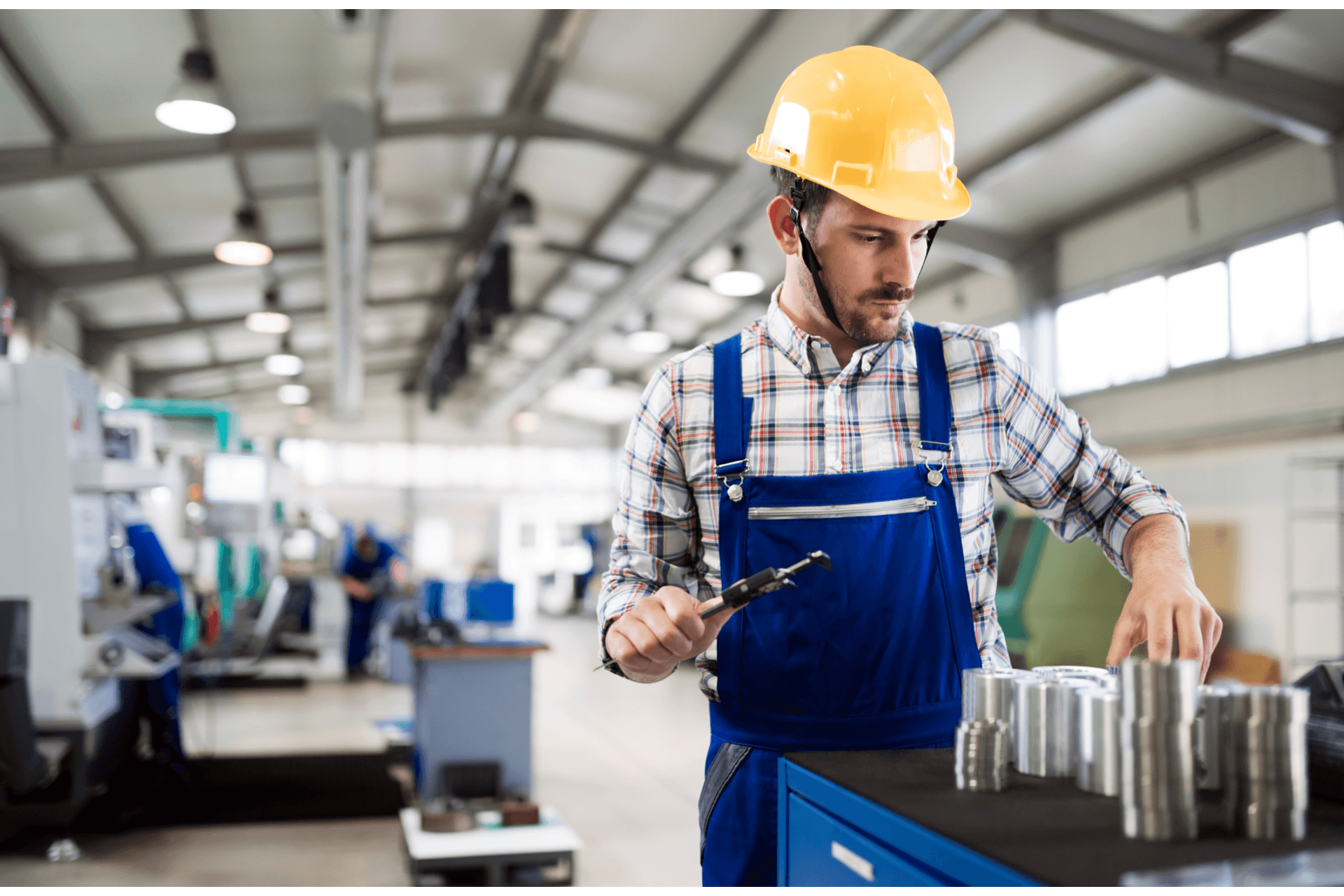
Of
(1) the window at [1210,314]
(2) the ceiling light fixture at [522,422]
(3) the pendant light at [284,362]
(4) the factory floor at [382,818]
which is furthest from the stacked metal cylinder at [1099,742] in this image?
(2) the ceiling light fixture at [522,422]

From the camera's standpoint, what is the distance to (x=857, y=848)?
36.7 inches

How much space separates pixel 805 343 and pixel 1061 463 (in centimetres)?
42

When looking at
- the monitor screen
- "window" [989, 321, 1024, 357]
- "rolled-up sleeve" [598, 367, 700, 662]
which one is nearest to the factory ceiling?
"window" [989, 321, 1024, 357]

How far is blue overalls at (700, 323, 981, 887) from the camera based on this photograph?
1.20m

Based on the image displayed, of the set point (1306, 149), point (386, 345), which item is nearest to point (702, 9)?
point (1306, 149)

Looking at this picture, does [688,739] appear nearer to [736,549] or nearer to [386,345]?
[736,549]

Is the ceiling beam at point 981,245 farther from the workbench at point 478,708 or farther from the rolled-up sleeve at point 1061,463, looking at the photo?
the rolled-up sleeve at point 1061,463

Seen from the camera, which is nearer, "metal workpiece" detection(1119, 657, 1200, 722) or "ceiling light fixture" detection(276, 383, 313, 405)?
"metal workpiece" detection(1119, 657, 1200, 722)

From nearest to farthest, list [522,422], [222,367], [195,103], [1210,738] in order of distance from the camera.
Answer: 1. [1210,738]
2. [195,103]
3. [222,367]
4. [522,422]

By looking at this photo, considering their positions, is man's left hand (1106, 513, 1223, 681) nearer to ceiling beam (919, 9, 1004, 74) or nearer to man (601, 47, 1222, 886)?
man (601, 47, 1222, 886)

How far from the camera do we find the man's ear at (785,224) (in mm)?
1429

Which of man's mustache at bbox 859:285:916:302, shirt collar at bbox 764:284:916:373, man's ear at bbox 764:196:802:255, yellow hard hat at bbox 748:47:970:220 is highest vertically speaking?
yellow hard hat at bbox 748:47:970:220

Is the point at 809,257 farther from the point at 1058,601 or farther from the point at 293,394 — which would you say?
the point at 293,394

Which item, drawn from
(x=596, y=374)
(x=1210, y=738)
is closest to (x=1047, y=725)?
(x=1210, y=738)
